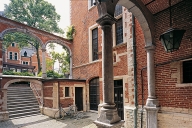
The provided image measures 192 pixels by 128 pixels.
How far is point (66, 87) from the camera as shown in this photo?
1083cm

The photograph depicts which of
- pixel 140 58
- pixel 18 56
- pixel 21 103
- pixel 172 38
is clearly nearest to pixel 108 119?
pixel 172 38

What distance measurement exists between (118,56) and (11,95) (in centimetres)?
1077

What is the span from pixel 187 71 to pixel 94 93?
7929 millimetres

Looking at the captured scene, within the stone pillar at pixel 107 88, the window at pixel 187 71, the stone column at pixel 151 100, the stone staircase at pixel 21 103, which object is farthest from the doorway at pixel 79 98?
the stone pillar at pixel 107 88

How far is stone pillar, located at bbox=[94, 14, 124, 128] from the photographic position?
9.25ft

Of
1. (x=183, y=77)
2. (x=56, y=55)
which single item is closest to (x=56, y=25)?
(x=56, y=55)

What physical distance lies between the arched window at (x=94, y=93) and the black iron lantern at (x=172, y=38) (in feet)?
26.9

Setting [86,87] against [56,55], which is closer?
[86,87]

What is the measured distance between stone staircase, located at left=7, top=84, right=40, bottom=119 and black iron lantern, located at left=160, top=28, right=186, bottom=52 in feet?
35.9

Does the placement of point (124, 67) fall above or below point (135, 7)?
below

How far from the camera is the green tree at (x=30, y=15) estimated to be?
58.9ft

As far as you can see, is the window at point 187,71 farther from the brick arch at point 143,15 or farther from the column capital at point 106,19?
the column capital at point 106,19

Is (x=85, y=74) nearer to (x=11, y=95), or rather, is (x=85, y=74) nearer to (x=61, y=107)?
(x=61, y=107)

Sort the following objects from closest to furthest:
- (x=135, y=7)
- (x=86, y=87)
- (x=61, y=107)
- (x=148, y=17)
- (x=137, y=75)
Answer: (x=135, y=7) → (x=148, y=17) → (x=137, y=75) → (x=61, y=107) → (x=86, y=87)
